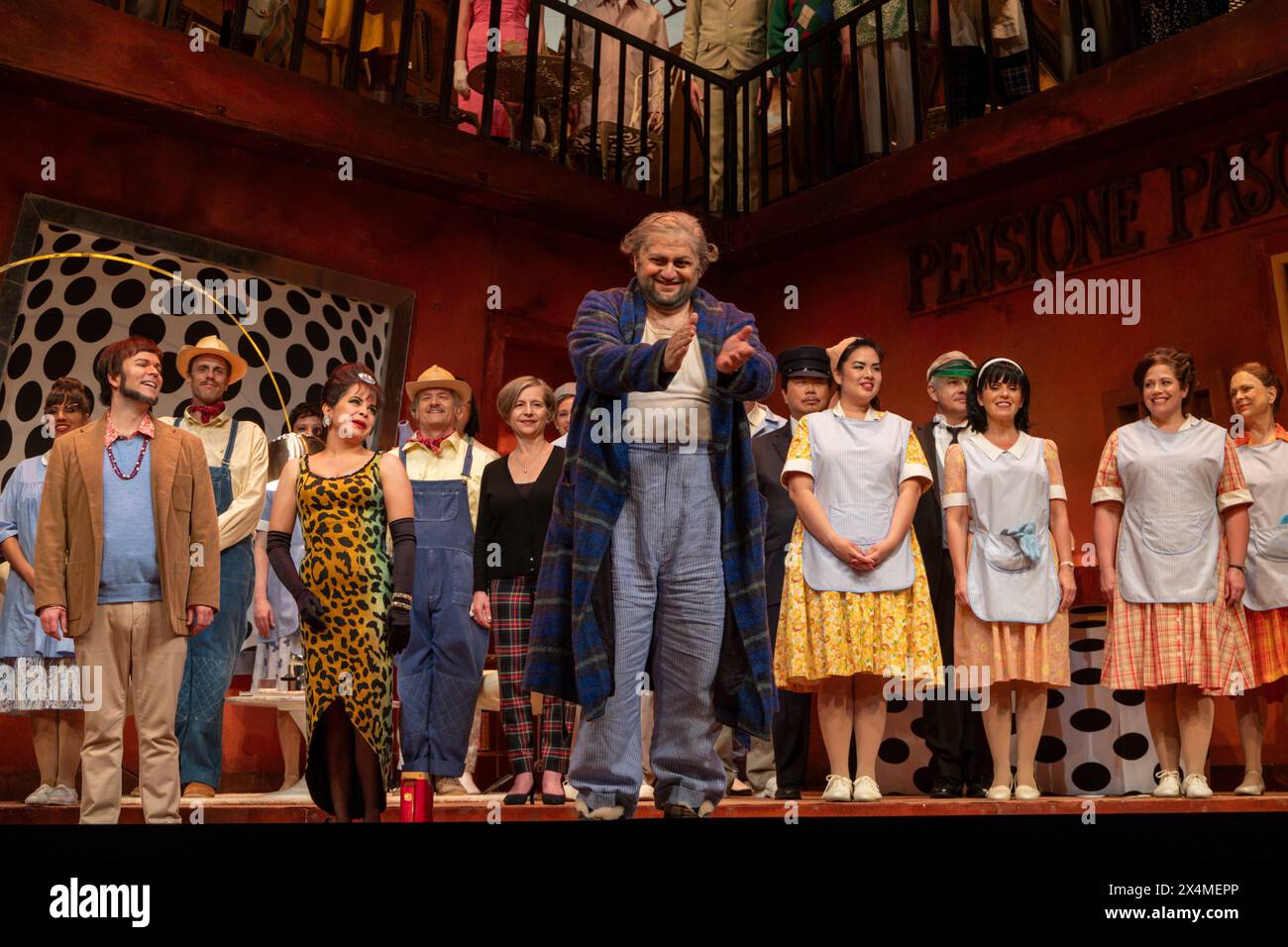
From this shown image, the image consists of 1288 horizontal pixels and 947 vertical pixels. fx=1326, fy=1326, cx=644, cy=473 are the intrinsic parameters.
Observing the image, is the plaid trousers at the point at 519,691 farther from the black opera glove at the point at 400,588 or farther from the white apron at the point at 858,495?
the white apron at the point at 858,495

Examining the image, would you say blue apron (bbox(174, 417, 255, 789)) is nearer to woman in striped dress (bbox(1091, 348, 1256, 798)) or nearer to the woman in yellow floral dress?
the woman in yellow floral dress

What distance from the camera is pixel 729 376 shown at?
3066 mm

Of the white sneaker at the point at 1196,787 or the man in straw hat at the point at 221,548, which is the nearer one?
the white sneaker at the point at 1196,787

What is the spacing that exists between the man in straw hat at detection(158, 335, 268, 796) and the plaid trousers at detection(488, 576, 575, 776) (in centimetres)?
109

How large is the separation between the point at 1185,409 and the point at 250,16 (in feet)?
17.5

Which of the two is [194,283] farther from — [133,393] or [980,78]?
[980,78]

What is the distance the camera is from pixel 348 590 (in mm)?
4055

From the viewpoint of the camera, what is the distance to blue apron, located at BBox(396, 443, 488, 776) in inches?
200

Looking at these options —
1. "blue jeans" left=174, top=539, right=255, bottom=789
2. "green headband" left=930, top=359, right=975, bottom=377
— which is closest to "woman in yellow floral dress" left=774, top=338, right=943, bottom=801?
"green headband" left=930, top=359, right=975, bottom=377

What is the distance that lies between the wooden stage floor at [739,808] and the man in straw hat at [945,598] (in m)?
0.55

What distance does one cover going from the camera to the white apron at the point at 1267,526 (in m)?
5.20

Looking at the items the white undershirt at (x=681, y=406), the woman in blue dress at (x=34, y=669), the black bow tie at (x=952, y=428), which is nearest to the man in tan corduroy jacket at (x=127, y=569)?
the woman in blue dress at (x=34, y=669)
